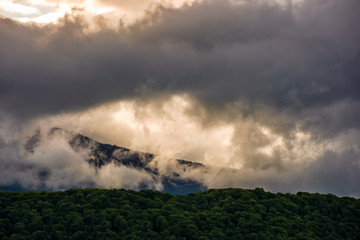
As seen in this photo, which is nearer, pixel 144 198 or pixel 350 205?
pixel 144 198

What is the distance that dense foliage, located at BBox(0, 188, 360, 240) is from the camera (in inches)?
2842

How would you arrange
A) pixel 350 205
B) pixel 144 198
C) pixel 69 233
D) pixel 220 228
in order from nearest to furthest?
pixel 69 233 < pixel 220 228 < pixel 144 198 < pixel 350 205

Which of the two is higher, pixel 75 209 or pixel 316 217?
pixel 316 217

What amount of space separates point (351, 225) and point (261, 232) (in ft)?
69.1

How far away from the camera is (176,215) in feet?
253

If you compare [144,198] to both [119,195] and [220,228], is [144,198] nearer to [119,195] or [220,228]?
[119,195]

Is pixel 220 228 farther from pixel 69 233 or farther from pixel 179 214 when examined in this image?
pixel 69 233

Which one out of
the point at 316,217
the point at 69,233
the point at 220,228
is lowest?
the point at 69,233

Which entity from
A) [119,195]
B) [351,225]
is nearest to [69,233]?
[119,195]

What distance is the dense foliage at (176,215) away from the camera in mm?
72188

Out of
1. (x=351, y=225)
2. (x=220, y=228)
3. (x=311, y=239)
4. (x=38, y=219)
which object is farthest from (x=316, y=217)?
(x=38, y=219)

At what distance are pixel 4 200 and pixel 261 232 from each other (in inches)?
1764

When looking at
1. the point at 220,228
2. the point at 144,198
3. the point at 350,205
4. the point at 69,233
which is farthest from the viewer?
the point at 350,205

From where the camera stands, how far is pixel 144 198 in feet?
279
